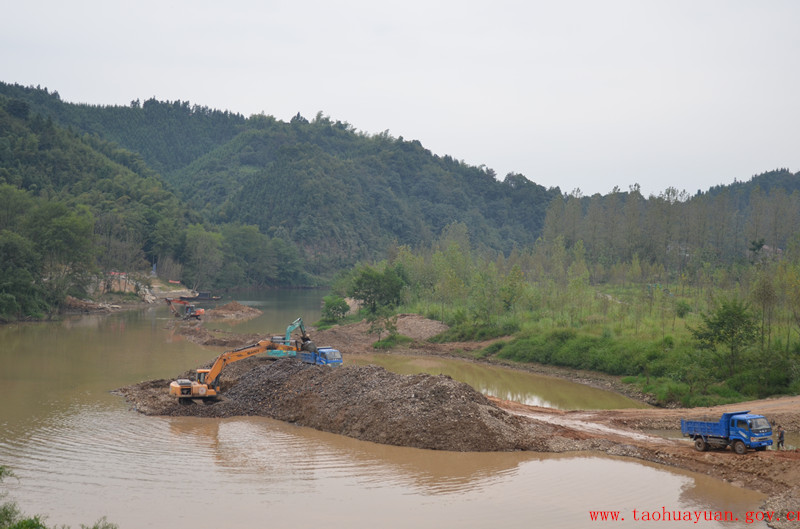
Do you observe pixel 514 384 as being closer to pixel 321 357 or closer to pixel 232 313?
pixel 321 357

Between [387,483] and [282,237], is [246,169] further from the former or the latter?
[387,483]

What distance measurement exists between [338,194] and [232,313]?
3683 inches

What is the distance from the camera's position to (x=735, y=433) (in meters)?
16.0

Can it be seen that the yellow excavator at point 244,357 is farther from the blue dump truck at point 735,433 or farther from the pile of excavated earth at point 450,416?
the blue dump truck at point 735,433

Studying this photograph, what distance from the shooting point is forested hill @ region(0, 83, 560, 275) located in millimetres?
143500

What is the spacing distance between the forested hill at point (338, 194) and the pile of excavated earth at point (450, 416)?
101 meters

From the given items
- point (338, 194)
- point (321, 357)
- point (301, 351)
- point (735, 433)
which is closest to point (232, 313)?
point (321, 357)

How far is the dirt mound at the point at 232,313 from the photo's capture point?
191 ft

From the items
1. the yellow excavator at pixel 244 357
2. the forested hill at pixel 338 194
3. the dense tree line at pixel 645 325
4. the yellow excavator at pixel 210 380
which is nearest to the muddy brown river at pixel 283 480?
the yellow excavator at pixel 210 380

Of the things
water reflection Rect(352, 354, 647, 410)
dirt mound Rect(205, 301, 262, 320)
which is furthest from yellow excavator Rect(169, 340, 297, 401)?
dirt mound Rect(205, 301, 262, 320)

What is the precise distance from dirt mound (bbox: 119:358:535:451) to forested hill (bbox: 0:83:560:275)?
100m

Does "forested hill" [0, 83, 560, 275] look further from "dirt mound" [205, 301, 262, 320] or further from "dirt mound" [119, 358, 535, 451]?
"dirt mound" [119, 358, 535, 451]

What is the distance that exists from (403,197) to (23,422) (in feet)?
527

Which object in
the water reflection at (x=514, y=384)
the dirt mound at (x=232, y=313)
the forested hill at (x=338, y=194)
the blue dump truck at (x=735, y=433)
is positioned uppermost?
the forested hill at (x=338, y=194)
